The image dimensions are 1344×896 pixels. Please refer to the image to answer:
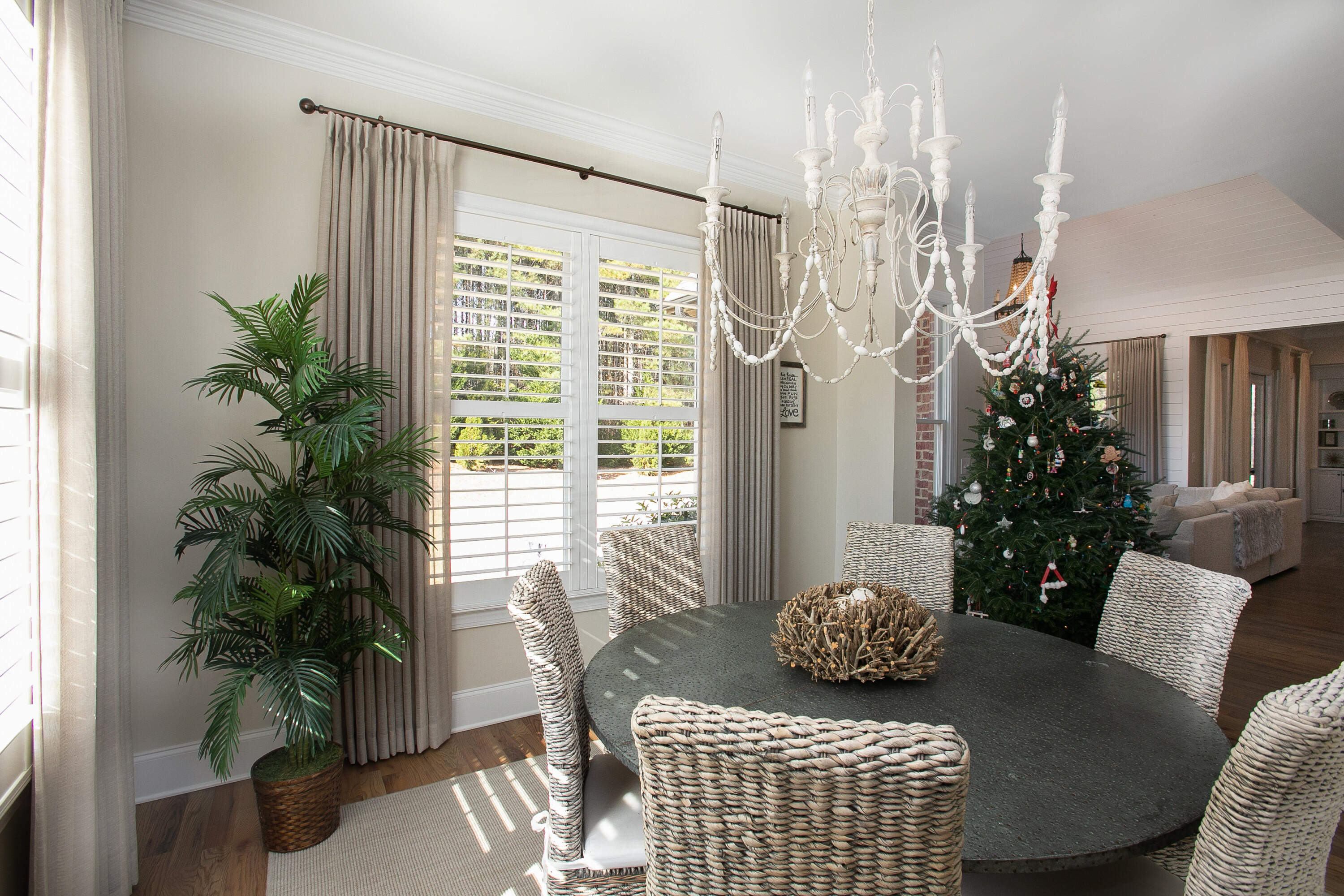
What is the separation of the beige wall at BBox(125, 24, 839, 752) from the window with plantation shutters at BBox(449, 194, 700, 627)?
655 mm

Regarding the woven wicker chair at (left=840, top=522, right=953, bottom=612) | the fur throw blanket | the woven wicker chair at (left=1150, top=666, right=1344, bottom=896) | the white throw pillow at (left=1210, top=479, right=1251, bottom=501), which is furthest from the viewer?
the white throw pillow at (left=1210, top=479, right=1251, bottom=501)

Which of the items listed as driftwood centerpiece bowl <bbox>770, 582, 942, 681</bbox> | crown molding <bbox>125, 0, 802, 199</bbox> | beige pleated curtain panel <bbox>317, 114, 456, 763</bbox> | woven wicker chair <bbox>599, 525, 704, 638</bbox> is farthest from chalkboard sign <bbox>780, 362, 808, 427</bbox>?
driftwood centerpiece bowl <bbox>770, 582, 942, 681</bbox>

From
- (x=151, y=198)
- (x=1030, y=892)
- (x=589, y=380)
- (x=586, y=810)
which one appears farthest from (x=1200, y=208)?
(x=151, y=198)

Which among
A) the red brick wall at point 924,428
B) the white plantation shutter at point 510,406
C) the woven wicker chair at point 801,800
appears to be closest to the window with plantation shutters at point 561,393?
the white plantation shutter at point 510,406

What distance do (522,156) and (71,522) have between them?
212cm

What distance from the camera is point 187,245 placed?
2.30 meters

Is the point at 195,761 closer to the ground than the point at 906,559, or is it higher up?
closer to the ground

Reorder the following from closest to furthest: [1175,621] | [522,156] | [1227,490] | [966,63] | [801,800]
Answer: [801,800] → [1175,621] → [966,63] → [522,156] → [1227,490]

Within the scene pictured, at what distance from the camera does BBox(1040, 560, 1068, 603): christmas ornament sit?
Result: 2.85 metres

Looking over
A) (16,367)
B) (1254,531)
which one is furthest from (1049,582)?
(1254,531)

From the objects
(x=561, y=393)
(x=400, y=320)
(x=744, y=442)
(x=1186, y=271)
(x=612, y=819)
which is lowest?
(x=612, y=819)

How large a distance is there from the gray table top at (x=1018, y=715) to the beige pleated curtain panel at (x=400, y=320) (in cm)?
121

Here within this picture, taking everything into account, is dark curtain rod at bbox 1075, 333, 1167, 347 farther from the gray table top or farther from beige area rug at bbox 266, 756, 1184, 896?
beige area rug at bbox 266, 756, 1184, 896

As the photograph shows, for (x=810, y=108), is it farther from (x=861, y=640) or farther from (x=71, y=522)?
(x=71, y=522)
